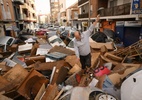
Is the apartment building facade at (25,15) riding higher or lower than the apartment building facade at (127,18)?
higher

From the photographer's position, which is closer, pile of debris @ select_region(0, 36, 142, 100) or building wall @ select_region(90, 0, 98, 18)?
pile of debris @ select_region(0, 36, 142, 100)

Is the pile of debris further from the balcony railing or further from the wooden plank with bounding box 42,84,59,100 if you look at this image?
the balcony railing

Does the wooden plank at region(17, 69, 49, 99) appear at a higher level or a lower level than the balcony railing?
lower

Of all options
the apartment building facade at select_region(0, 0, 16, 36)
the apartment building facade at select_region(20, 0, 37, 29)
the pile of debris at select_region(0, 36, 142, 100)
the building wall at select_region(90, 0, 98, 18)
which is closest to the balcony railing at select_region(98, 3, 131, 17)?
the building wall at select_region(90, 0, 98, 18)

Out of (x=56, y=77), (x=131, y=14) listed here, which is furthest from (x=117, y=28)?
(x=56, y=77)

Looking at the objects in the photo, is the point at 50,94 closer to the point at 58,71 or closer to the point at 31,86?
the point at 31,86

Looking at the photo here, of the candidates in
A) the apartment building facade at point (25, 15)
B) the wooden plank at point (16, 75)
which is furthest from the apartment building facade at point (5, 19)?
the wooden plank at point (16, 75)

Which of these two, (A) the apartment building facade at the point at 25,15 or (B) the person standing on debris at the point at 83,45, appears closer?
(B) the person standing on debris at the point at 83,45

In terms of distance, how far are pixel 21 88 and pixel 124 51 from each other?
458 cm

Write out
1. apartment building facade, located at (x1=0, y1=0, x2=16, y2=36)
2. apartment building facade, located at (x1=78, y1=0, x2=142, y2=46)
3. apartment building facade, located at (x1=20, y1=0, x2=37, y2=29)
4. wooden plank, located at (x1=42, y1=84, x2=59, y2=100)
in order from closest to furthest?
wooden plank, located at (x1=42, y1=84, x2=59, y2=100) < apartment building facade, located at (x1=78, y1=0, x2=142, y2=46) < apartment building facade, located at (x1=0, y1=0, x2=16, y2=36) < apartment building facade, located at (x1=20, y1=0, x2=37, y2=29)

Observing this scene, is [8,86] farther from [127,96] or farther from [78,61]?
[127,96]

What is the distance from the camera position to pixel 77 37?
4.40 meters

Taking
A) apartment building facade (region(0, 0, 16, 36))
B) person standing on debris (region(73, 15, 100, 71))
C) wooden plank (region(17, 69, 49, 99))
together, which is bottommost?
wooden plank (region(17, 69, 49, 99))

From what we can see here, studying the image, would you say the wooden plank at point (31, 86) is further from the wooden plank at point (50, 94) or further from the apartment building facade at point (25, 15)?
the apartment building facade at point (25, 15)
